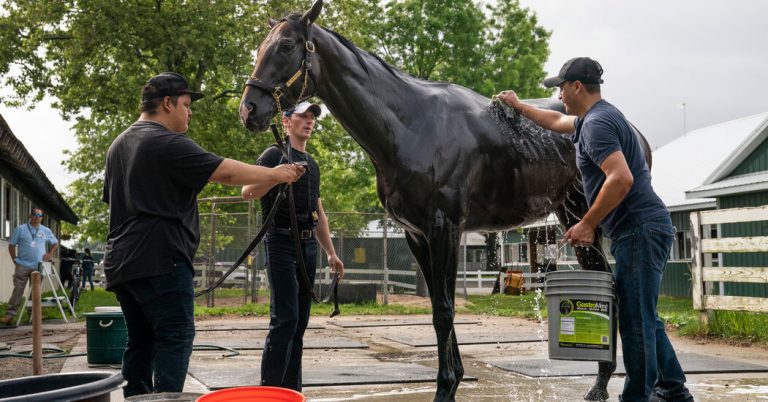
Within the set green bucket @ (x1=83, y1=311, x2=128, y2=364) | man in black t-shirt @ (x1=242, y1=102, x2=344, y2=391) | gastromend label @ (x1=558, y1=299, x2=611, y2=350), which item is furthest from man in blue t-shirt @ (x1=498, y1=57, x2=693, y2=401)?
green bucket @ (x1=83, y1=311, x2=128, y2=364)

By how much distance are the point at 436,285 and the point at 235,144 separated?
20.1 metres

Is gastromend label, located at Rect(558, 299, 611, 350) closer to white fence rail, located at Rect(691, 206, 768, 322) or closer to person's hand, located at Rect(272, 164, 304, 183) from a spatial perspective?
person's hand, located at Rect(272, 164, 304, 183)

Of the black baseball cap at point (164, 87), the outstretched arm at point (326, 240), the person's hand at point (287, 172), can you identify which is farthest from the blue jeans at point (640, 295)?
the black baseball cap at point (164, 87)

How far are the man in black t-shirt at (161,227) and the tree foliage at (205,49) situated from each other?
18.8m

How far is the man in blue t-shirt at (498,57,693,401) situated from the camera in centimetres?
376

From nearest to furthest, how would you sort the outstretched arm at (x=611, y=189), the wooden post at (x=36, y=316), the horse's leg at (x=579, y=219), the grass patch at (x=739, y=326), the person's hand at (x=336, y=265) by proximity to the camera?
1. the outstretched arm at (x=611, y=189)
2. the wooden post at (x=36, y=316)
3. the person's hand at (x=336, y=265)
4. the horse's leg at (x=579, y=219)
5. the grass patch at (x=739, y=326)

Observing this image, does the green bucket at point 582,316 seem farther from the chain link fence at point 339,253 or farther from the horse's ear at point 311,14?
the chain link fence at point 339,253

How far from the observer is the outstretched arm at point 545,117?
186 inches

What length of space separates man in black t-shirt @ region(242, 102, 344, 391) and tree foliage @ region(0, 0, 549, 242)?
17.5m

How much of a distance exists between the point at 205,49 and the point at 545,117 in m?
19.0

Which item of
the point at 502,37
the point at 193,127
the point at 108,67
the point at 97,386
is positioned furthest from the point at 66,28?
the point at 97,386

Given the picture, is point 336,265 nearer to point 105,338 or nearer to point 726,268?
point 105,338

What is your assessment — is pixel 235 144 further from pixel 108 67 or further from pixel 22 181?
pixel 22 181

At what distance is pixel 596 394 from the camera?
16.4 ft
